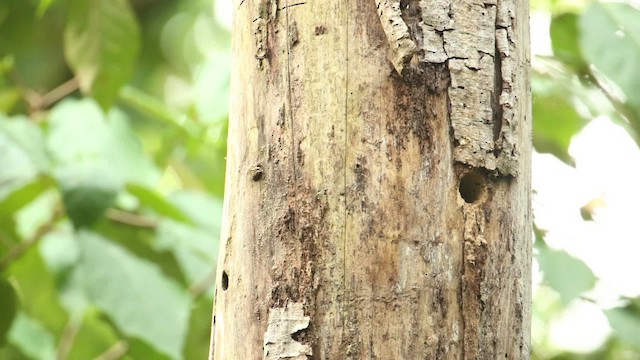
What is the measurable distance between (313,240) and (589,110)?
1152mm

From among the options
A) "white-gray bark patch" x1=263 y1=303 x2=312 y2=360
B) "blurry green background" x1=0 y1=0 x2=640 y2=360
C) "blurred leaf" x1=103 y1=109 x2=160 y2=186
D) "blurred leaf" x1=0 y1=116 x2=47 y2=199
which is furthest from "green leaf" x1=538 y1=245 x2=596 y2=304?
"blurred leaf" x1=0 y1=116 x2=47 y2=199

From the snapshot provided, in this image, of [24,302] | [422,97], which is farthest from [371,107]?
[24,302]

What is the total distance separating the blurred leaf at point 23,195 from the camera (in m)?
2.06

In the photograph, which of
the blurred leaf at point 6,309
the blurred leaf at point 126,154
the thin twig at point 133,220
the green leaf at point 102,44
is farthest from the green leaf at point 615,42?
the blurred leaf at point 6,309

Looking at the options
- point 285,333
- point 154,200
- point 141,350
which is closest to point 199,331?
point 141,350

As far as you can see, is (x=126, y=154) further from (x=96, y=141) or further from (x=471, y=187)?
(x=471, y=187)

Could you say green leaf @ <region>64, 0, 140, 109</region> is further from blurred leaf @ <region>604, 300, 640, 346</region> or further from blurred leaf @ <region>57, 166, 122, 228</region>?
blurred leaf @ <region>604, 300, 640, 346</region>

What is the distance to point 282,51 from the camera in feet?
3.62

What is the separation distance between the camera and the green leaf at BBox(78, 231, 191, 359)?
6.55 ft

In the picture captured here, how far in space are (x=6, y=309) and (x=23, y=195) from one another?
0.28 m

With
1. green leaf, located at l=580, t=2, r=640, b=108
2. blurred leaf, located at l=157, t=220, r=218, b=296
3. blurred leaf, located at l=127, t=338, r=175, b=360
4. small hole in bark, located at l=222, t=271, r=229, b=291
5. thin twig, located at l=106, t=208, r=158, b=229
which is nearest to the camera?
small hole in bark, located at l=222, t=271, r=229, b=291

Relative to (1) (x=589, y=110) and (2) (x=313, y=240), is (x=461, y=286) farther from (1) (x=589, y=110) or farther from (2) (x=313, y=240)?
(1) (x=589, y=110)

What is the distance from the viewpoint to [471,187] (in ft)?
3.55

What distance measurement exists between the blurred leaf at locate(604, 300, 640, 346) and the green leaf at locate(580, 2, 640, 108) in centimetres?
55
